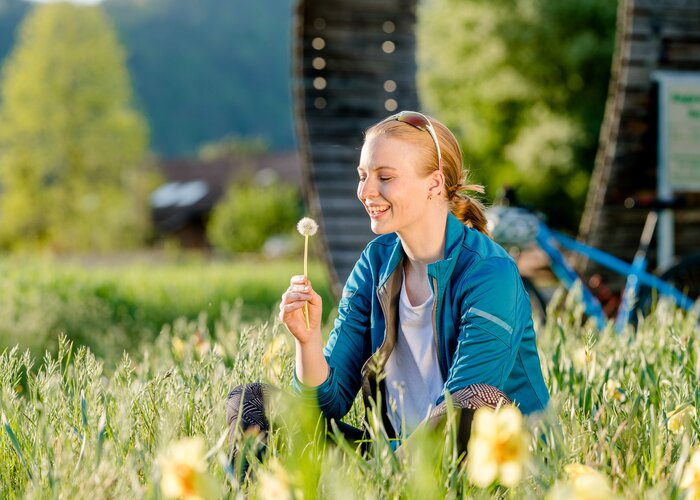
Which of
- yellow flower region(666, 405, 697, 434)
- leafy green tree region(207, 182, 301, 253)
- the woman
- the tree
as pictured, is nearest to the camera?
yellow flower region(666, 405, 697, 434)

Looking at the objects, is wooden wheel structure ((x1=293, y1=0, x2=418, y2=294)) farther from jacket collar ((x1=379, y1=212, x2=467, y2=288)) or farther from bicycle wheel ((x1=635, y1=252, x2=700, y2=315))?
jacket collar ((x1=379, y1=212, x2=467, y2=288))

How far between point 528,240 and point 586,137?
50.9 ft

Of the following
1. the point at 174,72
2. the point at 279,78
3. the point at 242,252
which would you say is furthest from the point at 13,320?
the point at 279,78

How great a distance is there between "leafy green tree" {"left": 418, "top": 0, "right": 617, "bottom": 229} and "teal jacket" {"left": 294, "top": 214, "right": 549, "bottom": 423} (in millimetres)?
17806

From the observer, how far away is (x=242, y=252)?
26125 millimetres

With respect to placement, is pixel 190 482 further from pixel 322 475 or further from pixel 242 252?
pixel 242 252

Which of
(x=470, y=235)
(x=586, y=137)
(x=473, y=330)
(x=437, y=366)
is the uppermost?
(x=470, y=235)

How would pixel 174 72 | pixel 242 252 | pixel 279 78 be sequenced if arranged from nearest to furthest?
pixel 242 252, pixel 174 72, pixel 279 78

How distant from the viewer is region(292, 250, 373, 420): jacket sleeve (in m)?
2.43

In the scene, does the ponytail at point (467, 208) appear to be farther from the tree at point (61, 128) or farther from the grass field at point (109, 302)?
the tree at point (61, 128)

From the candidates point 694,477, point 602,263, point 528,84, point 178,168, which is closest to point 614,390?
point 694,477

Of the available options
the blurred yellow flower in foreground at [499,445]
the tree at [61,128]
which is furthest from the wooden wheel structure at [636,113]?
the tree at [61,128]

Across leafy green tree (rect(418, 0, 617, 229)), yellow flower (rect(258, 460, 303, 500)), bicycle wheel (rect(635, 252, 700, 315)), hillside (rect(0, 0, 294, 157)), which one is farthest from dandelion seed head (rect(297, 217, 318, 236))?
hillside (rect(0, 0, 294, 157))

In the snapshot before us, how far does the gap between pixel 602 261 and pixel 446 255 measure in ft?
11.4
